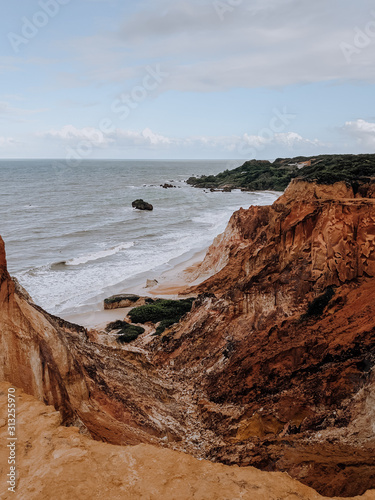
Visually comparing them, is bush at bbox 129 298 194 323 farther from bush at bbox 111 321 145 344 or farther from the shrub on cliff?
bush at bbox 111 321 145 344

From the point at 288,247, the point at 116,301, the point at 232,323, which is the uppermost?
the point at 288,247

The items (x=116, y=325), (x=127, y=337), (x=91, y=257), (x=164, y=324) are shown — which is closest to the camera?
(x=127, y=337)

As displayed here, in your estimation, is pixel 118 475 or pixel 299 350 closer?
pixel 118 475

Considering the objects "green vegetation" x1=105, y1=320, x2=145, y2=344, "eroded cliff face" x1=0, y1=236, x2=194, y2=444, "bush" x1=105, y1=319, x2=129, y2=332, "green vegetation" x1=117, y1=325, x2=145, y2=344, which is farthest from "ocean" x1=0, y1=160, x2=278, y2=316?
"eroded cliff face" x1=0, y1=236, x2=194, y2=444

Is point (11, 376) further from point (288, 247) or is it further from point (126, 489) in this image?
point (288, 247)

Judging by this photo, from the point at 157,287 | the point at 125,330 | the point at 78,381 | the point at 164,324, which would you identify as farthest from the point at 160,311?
the point at 78,381

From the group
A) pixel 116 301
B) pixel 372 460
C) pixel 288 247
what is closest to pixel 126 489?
pixel 372 460

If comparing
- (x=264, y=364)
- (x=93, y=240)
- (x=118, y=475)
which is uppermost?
(x=118, y=475)

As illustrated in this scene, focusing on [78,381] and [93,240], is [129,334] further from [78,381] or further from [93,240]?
[93,240]
